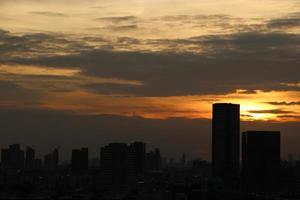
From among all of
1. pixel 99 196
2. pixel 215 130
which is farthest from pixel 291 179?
pixel 99 196

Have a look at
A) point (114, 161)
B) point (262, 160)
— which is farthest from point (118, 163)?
point (262, 160)

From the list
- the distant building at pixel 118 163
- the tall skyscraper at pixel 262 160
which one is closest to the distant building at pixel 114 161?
the distant building at pixel 118 163

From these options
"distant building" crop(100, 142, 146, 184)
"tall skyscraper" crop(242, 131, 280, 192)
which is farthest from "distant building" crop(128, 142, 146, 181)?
"tall skyscraper" crop(242, 131, 280, 192)

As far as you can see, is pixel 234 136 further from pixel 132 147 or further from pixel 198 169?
pixel 198 169

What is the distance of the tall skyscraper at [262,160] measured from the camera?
329 ft

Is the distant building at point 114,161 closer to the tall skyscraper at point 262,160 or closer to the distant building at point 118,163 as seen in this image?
the distant building at point 118,163

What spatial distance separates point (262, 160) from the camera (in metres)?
103

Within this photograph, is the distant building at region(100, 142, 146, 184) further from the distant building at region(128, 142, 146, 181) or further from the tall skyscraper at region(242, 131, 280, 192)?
the tall skyscraper at region(242, 131, 280, 192)

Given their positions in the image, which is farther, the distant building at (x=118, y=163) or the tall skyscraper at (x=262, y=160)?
the distant building at (x=118, y=163)

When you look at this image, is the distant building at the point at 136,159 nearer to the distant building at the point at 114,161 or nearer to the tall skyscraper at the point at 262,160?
the distant building at the point at 114,161

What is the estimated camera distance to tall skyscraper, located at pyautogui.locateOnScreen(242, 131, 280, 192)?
329ft

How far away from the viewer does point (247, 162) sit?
104562 mm

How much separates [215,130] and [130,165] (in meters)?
18.3

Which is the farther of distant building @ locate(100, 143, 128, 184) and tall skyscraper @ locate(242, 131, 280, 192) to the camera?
distant building @ locate(100, 143, 128, 184)
